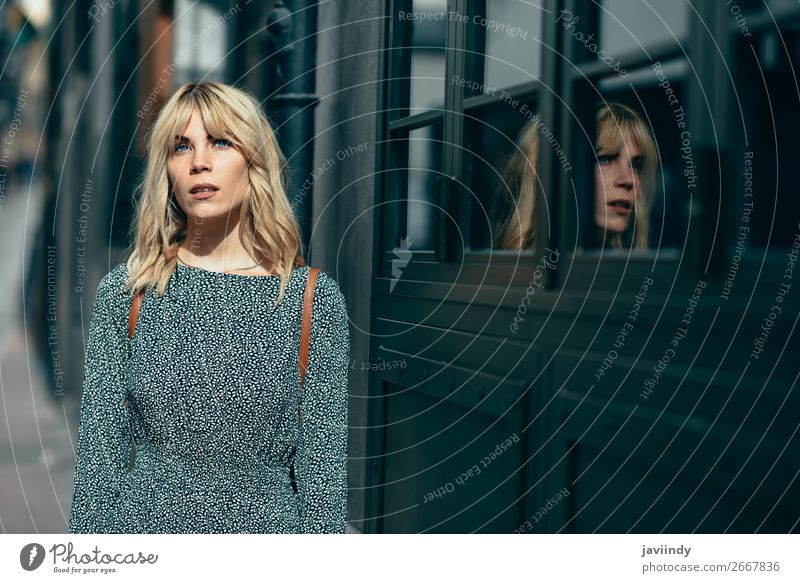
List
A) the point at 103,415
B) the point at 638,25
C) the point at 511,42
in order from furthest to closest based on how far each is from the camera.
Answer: the point at 511,42
the point at 638,25
the point at 103,415

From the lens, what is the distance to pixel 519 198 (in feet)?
6.72

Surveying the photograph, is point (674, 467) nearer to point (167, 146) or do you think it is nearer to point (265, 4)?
point (167, 146)

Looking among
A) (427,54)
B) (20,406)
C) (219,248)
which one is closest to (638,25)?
(427,54)

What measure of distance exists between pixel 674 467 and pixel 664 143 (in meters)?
0.63

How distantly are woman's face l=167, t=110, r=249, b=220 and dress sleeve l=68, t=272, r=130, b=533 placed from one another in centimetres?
20

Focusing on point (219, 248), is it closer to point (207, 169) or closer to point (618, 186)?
point (207, 169)

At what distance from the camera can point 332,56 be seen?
2463 millimetres

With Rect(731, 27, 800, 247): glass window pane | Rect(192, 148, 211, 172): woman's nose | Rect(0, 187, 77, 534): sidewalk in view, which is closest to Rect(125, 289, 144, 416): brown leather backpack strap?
Rect(192, 148, 211, 172): woman's nose

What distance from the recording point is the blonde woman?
5.08 feet

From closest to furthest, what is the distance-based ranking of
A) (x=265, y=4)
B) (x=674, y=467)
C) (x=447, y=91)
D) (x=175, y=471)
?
1. (x=175, y=471)
2. (x=674, y=467)
3. (x=447, y=91)
4. (x=265, y=4)

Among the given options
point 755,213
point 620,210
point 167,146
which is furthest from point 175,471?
point 755,213

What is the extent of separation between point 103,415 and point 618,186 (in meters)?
1.10

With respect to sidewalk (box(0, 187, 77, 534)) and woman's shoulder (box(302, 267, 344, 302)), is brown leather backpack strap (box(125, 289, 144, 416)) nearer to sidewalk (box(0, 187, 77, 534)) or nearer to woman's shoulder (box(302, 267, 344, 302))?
woman's shoulder (box(302, 267, 344, 302))
